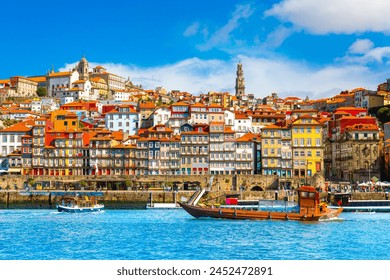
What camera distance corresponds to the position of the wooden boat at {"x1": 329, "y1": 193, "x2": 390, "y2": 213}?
1464 inches

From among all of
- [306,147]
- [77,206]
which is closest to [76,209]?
[77,206]

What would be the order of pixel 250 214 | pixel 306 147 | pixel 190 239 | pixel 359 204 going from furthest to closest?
pixel 306 147, pixel 359 204, pixel 250 214, pixel 190 239

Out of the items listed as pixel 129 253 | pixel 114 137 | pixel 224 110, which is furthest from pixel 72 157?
pixel 129 253

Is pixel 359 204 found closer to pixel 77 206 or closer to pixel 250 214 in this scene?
pixel 250 214

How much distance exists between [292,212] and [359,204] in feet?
33.3

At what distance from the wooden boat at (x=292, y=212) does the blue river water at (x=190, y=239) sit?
27.9 inches

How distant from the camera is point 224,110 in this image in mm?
59000

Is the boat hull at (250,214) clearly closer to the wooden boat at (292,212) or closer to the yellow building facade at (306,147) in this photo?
the wooden boat at (292,212)

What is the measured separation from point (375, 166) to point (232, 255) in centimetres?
3384

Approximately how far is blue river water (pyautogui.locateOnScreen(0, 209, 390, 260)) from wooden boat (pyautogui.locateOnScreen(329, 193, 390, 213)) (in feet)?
20.7

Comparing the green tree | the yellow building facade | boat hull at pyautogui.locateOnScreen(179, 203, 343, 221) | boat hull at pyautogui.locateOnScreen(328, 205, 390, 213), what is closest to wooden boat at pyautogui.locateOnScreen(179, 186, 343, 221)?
boat hull at pyautogui.locateOnScreen(179, 203, 343, 221)

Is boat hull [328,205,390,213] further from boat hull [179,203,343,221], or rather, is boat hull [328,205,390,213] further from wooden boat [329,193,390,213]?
boat hull [179,203,343,221]

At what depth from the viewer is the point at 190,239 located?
69.7 ft
